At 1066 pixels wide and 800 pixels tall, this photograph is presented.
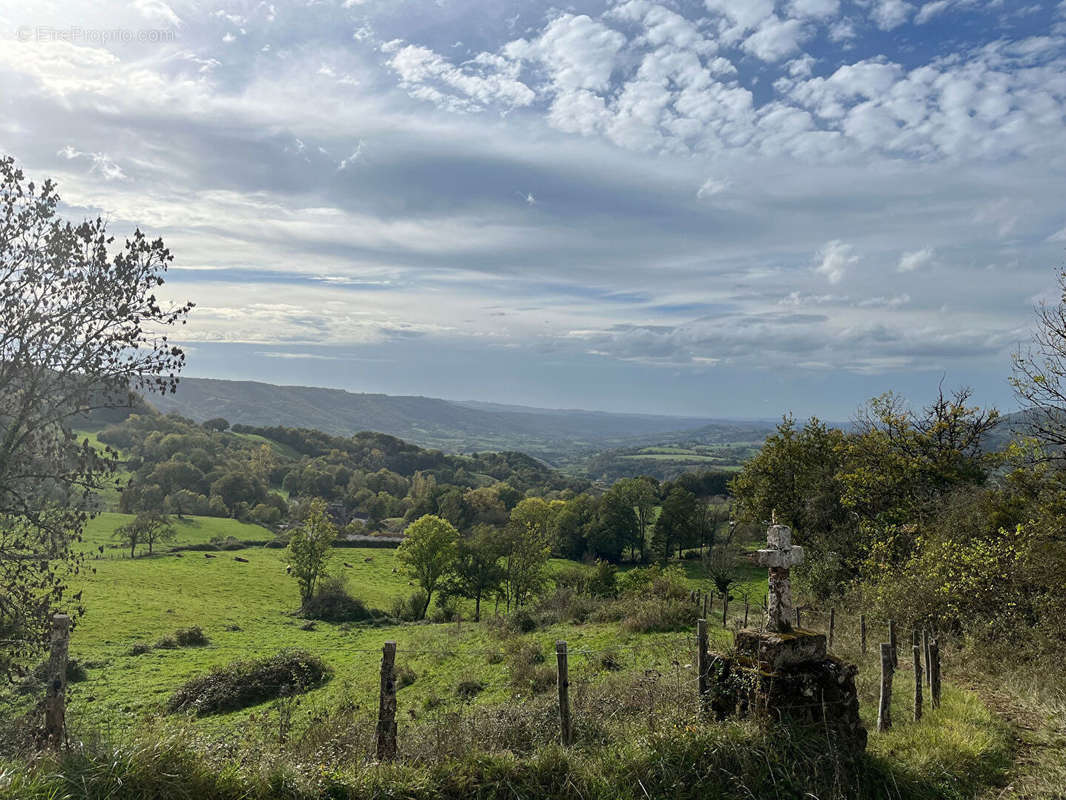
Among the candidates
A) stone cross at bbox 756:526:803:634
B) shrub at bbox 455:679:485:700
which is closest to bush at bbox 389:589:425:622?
shrub at bbox 455:679:485:700

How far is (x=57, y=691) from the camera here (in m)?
6.64

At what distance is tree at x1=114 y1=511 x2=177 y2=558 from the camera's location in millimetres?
61562

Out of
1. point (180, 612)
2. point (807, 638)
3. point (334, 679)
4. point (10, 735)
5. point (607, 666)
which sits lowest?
point (180, 612)

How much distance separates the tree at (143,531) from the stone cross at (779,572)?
234 feet

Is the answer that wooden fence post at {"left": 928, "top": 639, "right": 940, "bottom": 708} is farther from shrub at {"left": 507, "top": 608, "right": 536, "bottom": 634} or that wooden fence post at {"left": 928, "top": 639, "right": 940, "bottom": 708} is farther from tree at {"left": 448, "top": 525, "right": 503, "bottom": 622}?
tree at {"left": 448, "top": 525, "right": 503, "bottom": 622}

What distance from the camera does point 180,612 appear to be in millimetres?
40250

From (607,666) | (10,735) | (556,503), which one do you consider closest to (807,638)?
(607,666)

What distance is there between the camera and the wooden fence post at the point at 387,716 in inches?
307

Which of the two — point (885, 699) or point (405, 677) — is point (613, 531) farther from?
point (885, 699)

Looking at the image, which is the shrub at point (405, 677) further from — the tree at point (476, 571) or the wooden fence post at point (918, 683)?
the tree at point (476, 571)

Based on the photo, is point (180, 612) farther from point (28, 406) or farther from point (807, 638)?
point (807, 638)

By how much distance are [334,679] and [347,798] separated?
20.1 meters

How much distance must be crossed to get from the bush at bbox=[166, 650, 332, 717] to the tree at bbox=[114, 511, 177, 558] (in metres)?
49.3

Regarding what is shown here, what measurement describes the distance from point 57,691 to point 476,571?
162 feet
